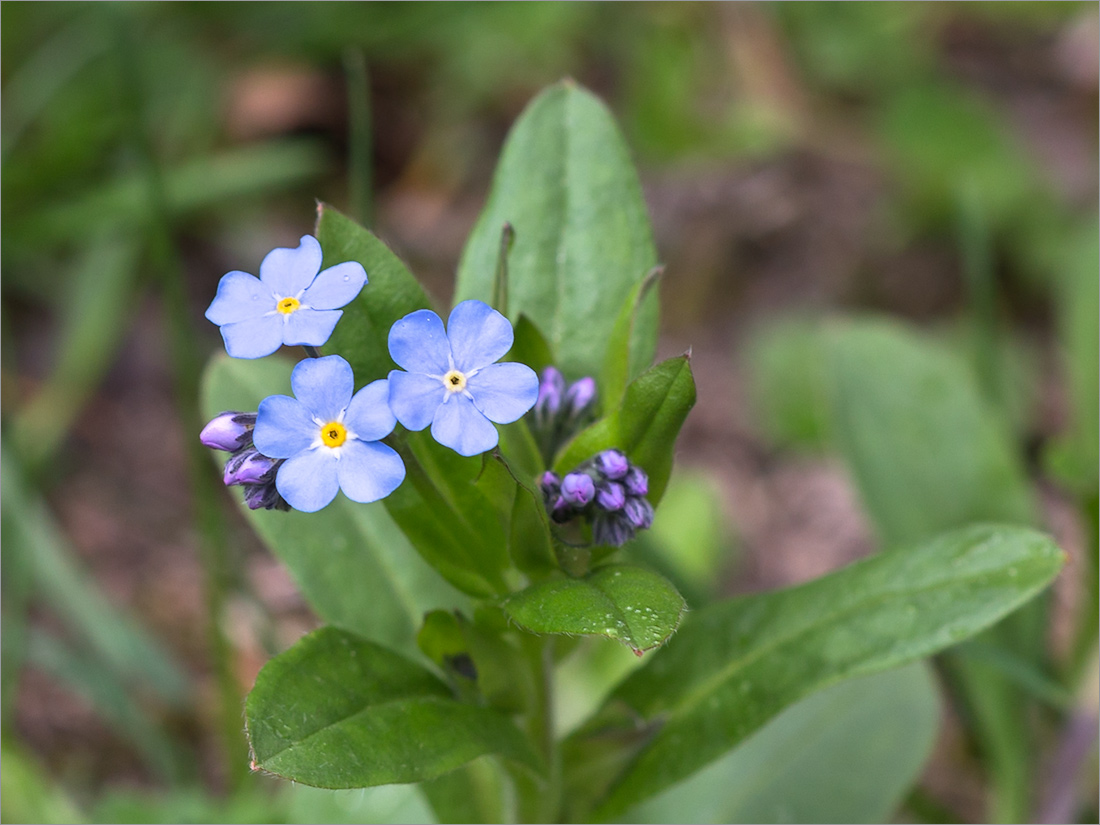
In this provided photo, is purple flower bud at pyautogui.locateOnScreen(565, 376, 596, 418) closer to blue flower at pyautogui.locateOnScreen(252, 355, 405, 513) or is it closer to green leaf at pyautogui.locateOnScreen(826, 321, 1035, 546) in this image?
blue flower at pyautogui.locateOnScreen(252, 355, 405, 513)

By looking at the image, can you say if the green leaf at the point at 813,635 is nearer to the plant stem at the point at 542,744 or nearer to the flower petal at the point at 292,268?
the plant stem at the point at 542,744

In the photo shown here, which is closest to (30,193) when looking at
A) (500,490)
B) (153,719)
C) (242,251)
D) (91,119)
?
(91,119)

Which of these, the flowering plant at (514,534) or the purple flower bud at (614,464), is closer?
the flowering plant at (514,534)

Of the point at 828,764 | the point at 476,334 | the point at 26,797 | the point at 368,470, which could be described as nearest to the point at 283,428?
the point at 368,470

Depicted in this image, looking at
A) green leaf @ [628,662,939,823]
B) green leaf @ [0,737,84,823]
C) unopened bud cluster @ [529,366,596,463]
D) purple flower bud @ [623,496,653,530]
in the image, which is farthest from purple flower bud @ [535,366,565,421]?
green leaf @ [0,737,84,823]

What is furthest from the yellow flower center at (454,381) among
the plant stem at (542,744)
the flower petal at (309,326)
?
the plant stem at (542,744)
